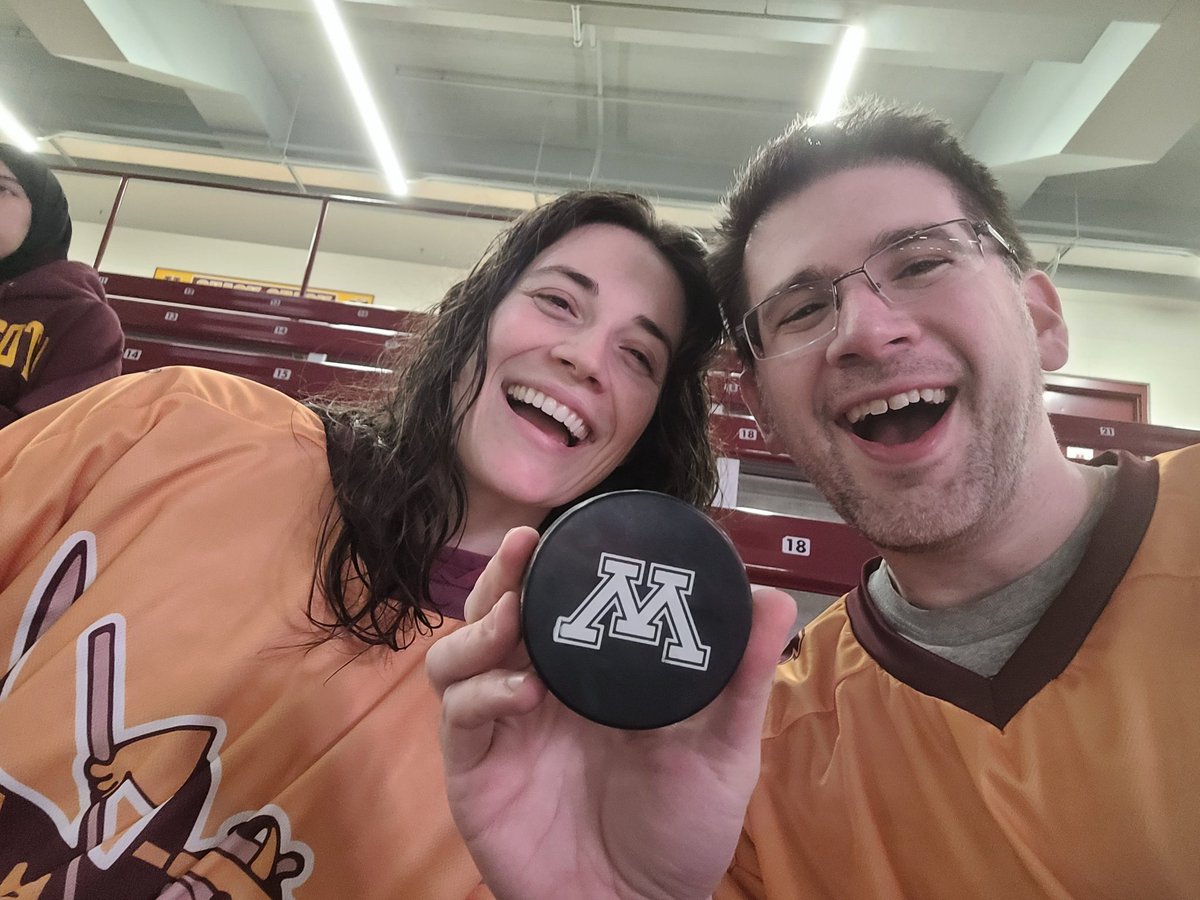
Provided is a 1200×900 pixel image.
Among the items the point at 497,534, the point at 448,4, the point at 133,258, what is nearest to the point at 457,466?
the point at 497,534

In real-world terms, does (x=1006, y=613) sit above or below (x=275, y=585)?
above

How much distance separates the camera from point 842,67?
9.89 ft

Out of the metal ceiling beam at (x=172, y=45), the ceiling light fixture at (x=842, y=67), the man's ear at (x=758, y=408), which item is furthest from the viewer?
the metal ceiling beam at (x=172, y=45)

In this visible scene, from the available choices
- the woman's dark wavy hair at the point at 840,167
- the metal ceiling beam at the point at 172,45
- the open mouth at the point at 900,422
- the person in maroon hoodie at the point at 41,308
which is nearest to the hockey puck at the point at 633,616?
the open mouth at the point at 900,422

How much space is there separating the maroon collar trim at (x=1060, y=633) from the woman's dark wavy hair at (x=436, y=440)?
519 millimetres

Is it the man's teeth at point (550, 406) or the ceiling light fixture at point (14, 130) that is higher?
the ceiling light fixture at point (14, 130)

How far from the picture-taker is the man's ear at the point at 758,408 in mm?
1038

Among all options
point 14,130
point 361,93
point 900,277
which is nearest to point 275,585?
point 900,277

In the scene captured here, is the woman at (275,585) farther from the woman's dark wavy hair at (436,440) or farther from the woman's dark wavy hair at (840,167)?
the woman's dark wavy hair at (840,167)

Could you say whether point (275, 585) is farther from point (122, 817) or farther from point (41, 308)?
point (41, 308)

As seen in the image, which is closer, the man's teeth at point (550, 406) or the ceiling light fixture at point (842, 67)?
the man's teeth at point (550, 406)

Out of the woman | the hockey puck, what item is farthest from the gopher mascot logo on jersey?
the hockey puck

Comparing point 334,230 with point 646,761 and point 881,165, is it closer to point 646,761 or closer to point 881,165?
point 881,165

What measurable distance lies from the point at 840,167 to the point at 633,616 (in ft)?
2.59
